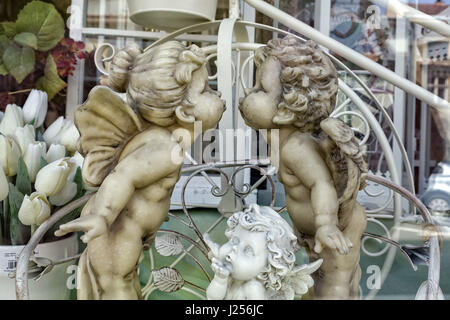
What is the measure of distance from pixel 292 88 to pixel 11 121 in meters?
0.64

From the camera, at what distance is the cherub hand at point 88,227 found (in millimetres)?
659

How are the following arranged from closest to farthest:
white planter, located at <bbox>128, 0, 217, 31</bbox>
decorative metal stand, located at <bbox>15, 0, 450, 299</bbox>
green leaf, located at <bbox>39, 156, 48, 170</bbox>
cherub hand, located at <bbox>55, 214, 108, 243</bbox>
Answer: cherub hand, located at <bbox>55, 214, 108, 243</bbox>, decorative metal stand, located at <bbox>15, 0, 450, 299</bbox>, green leaf, located at <bbox>39, 156, 48, 170</bbox>, white planter, located at <bbox>128, 0, 217, 31</bbox>

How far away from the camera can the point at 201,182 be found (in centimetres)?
138

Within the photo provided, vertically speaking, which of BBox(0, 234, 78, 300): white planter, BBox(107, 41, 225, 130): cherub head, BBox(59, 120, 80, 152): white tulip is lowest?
BBox(0, 234, 78, 300): white planter

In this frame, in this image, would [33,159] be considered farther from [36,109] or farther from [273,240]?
[273,240]

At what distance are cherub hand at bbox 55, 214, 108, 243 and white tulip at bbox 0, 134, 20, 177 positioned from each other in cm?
36

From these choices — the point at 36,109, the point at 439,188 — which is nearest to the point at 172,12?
the point at 36,109

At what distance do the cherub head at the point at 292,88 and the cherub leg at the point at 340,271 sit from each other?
181 millimetres

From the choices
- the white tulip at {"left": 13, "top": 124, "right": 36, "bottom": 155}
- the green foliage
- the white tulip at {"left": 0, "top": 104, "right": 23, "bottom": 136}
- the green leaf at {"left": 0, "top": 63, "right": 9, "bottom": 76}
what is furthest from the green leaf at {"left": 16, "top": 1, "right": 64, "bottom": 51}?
the white tulip at {"left": 13, "top": 124, "right": 36, "bottom": 155}

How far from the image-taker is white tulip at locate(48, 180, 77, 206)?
979 mm

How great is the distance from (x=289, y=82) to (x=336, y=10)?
1.08 metres

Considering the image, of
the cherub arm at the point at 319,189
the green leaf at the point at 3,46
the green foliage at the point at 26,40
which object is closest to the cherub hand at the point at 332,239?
the cherub arm at the point at 319,189

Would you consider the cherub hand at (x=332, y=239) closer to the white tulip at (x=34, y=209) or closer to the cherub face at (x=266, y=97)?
the cherub face at (x=266, y=97)

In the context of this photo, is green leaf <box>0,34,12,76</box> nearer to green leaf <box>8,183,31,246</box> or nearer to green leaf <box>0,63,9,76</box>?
green leaf <box>0,63,9,76</box>
